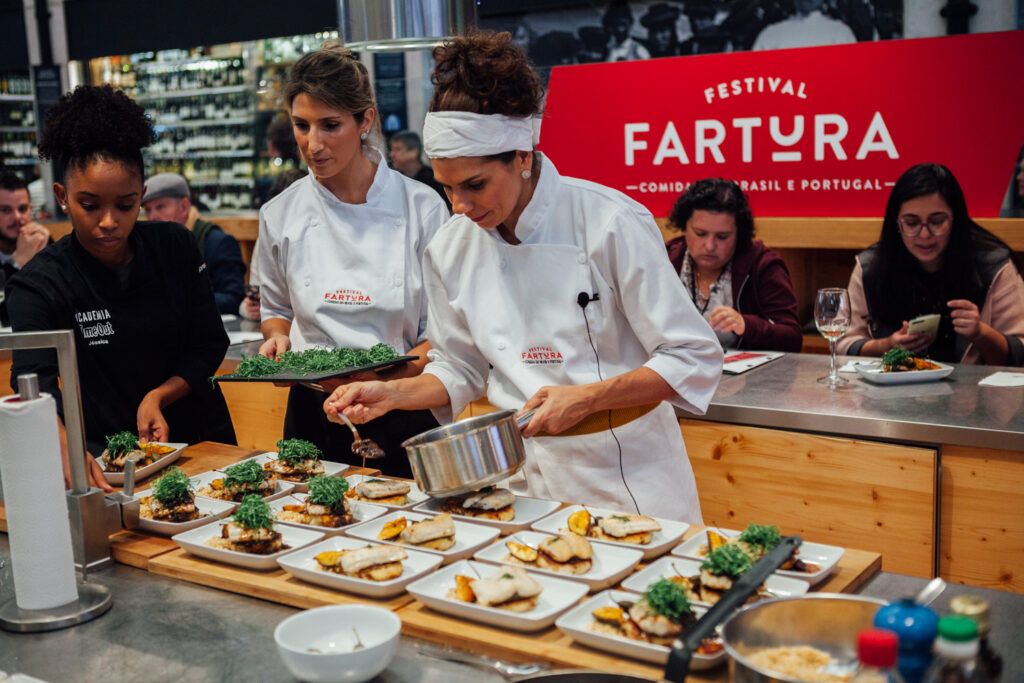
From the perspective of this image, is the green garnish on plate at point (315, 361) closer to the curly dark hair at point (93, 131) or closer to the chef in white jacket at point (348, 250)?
the chef in white jacket at point (348, 250)

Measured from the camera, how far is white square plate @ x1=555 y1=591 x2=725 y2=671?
52.5 inches

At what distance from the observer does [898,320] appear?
152 inches

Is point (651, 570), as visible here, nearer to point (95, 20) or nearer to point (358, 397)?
point (358, 397)

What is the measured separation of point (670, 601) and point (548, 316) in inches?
37.9

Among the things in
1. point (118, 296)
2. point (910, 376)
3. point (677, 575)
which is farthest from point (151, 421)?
point (910, 376)

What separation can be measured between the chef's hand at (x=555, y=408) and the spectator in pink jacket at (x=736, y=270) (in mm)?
1954

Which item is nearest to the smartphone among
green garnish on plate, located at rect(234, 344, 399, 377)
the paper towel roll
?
green garnish on plate, located at rect(234, 344, 399, 377)

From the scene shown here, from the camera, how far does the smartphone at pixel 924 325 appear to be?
3.50 metres

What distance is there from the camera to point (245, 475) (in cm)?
215

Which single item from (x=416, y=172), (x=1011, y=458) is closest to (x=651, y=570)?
(x=1011, y=458)

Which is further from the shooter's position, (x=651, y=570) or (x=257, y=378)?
(x=257, y=378)

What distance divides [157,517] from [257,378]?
394mm

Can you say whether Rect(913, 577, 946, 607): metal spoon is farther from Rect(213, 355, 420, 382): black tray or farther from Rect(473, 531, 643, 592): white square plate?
Rect(213, 355, 420, 382): black tray

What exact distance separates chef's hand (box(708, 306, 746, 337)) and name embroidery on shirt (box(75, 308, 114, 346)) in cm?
215
